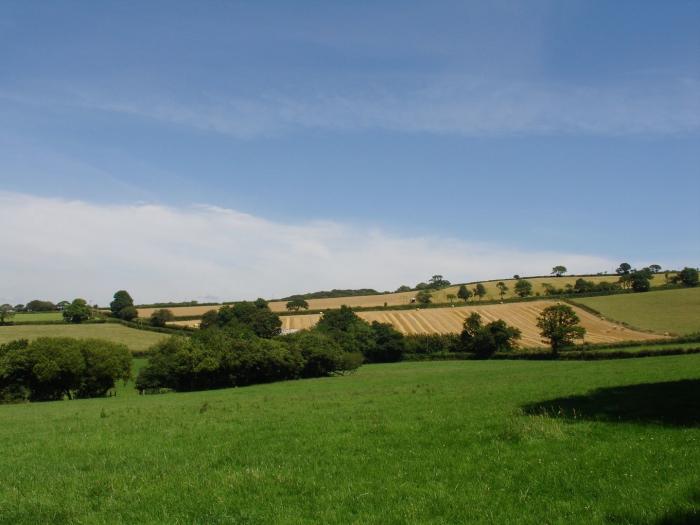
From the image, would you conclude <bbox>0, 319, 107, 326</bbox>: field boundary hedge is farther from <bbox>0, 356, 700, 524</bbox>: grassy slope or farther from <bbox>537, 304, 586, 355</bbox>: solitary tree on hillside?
<bbox>0, 356, 700, 524</bbox>: grassy slope

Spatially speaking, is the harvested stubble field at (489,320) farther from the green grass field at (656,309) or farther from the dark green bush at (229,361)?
the dark green bush at (229,361)


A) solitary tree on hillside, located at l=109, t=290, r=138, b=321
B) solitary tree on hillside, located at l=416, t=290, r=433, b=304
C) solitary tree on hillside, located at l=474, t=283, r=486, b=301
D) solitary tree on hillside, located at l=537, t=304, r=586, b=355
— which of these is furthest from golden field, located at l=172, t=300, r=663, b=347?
solitary tree on hillside, located at l=474, t=283, r=486, b=301

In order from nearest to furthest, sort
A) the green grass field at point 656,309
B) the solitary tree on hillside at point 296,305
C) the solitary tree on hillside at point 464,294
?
1. the green grass field at point 656,309
2. the solitary tree on hillside at point 296,305
3. the solitary tree on hillside at point 464,294

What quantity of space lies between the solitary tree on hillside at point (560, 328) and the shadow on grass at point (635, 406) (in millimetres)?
64980

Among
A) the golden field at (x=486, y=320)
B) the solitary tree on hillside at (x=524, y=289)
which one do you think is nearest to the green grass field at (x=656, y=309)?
the golden field at (x=486, y=320)

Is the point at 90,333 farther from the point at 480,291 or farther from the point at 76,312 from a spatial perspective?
the point at 480,291

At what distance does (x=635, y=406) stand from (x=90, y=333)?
378ft

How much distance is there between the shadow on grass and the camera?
14.9 m

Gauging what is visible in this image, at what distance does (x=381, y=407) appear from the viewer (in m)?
22.5

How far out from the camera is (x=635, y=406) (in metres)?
17.3

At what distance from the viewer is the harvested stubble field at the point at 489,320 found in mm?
98750

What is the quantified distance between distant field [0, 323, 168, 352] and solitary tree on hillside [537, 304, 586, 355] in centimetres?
7579

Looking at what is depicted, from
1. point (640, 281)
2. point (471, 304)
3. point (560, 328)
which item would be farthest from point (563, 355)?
point (640, 281)

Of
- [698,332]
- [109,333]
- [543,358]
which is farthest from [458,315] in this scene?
[109,333]
